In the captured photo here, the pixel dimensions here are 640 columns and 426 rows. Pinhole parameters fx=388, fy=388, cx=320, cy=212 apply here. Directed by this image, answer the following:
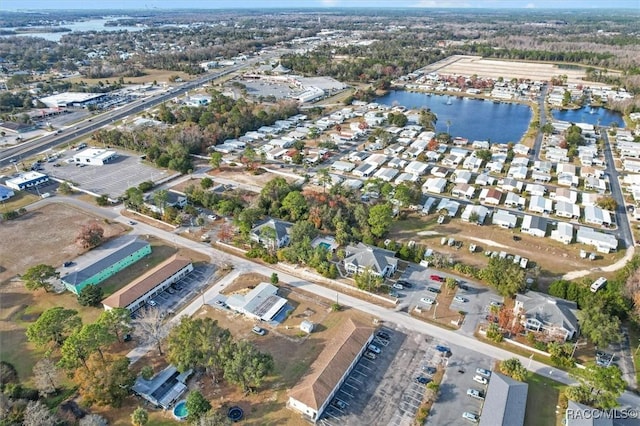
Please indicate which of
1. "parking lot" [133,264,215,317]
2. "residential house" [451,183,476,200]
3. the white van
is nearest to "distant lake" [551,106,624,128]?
"residential house" [451,183,476,200]

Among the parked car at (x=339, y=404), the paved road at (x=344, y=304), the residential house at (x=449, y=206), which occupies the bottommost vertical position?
the parked car at (x=339, y=404)

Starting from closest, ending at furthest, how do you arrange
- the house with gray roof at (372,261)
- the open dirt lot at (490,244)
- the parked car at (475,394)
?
the parked car at (475,394) → the house with gray roof at (372,261) → the open dirt lot at (490,244)

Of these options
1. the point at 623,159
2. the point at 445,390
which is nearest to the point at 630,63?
the point at 623,159

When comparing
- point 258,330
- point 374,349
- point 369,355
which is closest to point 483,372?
point 374,349

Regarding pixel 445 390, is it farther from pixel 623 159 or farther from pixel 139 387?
pixel 623 159

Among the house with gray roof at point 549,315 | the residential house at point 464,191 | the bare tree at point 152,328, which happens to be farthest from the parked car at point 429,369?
the residential house at point 464,191

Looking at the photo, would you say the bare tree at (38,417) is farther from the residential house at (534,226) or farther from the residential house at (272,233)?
the residential house at (534,226)

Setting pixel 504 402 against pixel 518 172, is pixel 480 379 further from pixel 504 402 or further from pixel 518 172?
pixel 518 172

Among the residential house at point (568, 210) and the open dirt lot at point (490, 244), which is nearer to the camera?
the open dirt lot at point (490, 244)
